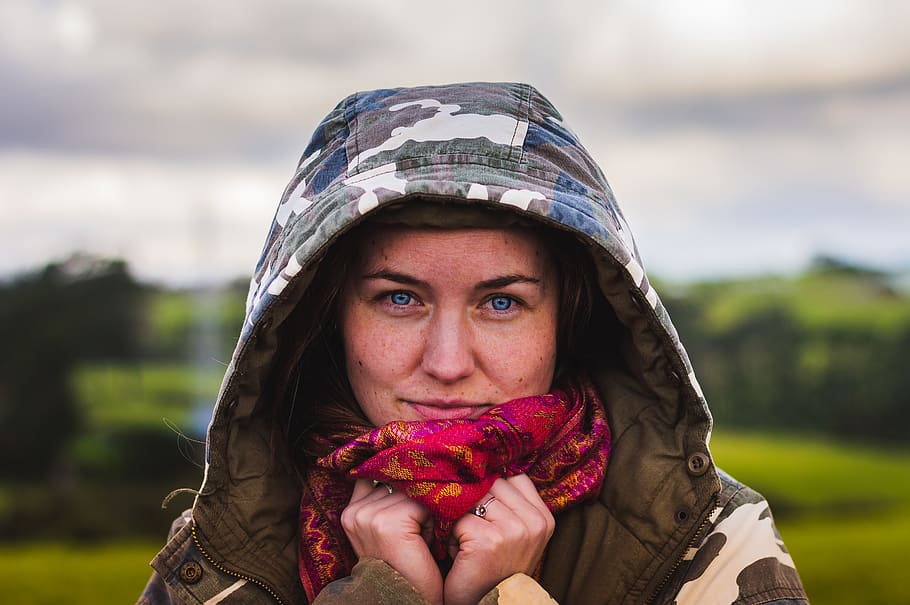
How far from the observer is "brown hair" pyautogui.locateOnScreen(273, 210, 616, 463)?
2760 mm

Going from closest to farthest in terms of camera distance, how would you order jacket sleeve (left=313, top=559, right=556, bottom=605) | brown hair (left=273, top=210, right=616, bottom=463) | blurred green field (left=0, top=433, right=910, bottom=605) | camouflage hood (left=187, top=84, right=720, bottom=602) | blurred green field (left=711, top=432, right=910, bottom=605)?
jacket sleeve (left=313, top=559, right=556, bottom=605) → camouflage hood (left=187, top=84, right=720, bottom=602) → brown hair (left=273, top=210, right=616, bottom=463) → blurred green field (left=0, top=433, right=910, bottom=605) → blurred green field (left=711, top=432, right=910, bottom=605)

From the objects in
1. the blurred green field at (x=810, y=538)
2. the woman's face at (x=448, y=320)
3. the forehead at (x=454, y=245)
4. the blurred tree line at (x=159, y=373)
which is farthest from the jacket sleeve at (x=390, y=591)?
the blurred tree line at (x=159, y=373)

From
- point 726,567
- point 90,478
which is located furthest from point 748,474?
point 726,567

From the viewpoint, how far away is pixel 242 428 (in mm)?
2832

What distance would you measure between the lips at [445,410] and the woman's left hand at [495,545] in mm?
241

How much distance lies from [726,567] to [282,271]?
1.48m

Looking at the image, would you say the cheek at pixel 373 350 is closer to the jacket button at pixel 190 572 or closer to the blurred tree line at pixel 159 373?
the jacket button at pixel 190 572

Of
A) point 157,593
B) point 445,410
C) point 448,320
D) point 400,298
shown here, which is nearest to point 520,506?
point 445,410

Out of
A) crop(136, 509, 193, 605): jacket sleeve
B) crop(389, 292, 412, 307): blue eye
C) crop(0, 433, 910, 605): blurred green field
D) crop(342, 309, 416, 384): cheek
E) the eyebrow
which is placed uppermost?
the eyebrow

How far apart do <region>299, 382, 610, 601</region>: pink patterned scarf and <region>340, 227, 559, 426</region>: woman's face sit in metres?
0.08

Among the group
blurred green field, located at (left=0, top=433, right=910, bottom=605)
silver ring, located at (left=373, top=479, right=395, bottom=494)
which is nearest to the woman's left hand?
silver ring, located at (left=373, top=479, right=395, bottom=494)

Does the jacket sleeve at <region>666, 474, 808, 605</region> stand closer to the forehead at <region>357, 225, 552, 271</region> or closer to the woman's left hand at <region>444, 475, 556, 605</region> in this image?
the woman's left hand at <region>444, 475, 556, 605</region>

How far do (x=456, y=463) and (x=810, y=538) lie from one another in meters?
10.6

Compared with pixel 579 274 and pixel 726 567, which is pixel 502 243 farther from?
pixel 726 567
